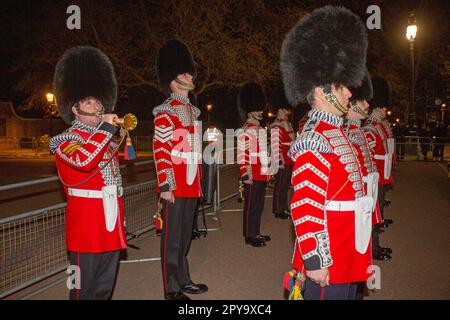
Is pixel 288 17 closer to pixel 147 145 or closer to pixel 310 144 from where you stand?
pixel 147 145

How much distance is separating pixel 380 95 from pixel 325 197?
527cm

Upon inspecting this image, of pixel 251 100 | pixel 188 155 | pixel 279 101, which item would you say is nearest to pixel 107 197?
pixel 188 155

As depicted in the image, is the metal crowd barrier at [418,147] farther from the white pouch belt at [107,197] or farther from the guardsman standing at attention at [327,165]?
the white pouch belt at [107,197]

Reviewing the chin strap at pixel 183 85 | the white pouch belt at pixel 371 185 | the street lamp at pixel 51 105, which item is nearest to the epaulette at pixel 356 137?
the white pouch belt at pixel 371 185

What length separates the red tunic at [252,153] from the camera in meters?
7.00

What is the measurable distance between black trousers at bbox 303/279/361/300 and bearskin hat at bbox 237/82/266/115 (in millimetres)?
5132

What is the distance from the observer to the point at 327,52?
318 centimetres

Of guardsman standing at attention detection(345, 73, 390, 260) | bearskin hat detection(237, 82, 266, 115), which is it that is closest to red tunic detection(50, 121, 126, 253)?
guardsman standing at attention detection(345, 73, 390, 260)

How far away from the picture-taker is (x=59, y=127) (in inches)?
1451

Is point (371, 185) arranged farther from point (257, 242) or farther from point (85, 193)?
point (85, 193)

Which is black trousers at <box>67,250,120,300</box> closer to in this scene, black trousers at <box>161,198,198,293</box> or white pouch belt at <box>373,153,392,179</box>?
black trousers at <box>161,198,198,293</box>

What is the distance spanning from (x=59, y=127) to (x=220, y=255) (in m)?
32.8

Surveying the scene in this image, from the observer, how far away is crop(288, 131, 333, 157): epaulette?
2.86 metres
